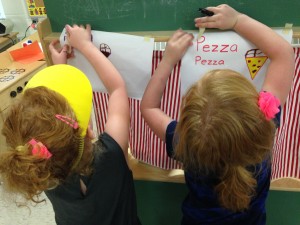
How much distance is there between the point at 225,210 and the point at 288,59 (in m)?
0.48

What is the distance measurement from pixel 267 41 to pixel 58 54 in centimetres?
69

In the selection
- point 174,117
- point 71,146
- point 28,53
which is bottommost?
point 28,53

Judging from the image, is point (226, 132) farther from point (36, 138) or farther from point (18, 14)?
point (18, 14)

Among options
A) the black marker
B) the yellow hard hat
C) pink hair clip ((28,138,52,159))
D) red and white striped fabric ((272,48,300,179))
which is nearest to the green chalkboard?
the black marker

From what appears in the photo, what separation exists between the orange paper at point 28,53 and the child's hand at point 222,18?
1851 mm

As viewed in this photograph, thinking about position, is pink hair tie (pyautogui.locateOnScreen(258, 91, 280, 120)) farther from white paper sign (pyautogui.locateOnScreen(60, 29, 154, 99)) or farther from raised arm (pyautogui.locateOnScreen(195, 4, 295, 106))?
white paper sign (pyautogui.locateOnScreen(60, 29, 154, 99))

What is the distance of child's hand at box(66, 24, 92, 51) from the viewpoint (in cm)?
104

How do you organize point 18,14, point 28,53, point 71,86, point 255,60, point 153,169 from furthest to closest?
point 18,14 → point 28,53 → point 153,169 → point 255,60 → point 71,86

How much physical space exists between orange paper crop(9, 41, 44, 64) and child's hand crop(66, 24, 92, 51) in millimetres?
1532

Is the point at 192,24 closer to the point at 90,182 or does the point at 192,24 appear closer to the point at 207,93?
the point at 207,93

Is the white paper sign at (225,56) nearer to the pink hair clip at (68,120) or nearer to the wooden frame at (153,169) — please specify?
the wooden frame at (153,169)

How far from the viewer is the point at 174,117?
3.70 feet

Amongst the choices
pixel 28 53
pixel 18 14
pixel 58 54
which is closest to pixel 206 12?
pixel 58 54

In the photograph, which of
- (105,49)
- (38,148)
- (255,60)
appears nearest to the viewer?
(38,148)
